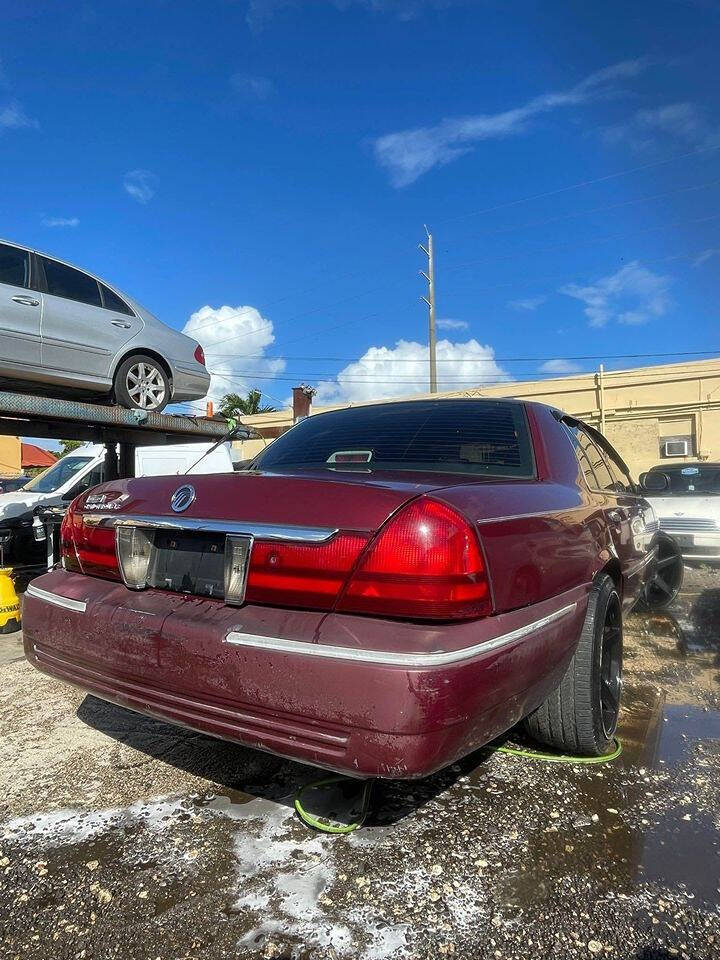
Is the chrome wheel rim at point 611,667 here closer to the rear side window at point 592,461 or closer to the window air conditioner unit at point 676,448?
the rear side window at point 592,461

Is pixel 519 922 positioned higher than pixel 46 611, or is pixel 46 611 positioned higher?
pixel 46 611

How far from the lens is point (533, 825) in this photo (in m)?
2.21

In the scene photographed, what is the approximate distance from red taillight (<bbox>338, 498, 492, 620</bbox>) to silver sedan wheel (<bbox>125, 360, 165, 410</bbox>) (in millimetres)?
5238

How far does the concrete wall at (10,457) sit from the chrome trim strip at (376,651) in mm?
42141

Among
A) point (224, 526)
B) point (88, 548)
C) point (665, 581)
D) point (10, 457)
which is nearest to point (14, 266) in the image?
point (88, 548)

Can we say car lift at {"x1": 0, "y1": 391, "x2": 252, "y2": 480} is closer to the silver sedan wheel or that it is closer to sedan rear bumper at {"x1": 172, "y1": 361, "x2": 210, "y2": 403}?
the silver sedan wheel

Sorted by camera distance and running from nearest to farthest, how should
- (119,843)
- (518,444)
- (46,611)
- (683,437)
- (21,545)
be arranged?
1. (119,843)
2. (46,611)
3. (518,444)
4. (21,545)
5. (683,437)

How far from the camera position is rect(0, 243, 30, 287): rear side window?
17.1 feet

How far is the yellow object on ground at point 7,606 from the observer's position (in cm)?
507

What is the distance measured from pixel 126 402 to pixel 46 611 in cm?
428

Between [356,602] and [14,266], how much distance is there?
5075mm

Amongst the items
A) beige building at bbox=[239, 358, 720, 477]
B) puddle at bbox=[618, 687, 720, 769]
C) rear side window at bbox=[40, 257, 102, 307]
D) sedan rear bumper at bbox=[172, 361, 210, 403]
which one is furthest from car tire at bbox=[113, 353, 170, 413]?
beige building at bbox=[239, 358, 720, 477]

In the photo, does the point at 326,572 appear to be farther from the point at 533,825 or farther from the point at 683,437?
the point at 683,437

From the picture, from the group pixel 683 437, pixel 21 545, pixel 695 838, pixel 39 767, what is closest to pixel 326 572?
pixel 695 838
